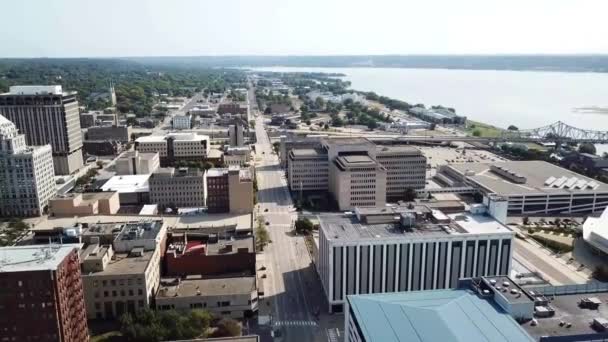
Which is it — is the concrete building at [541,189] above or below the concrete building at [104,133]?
below

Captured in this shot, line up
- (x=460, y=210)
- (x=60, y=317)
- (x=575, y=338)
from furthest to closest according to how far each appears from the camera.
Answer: (x=460, y=210), (x=60, y=317), (x=575, y=338)

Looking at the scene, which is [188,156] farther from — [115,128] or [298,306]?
[298,306]

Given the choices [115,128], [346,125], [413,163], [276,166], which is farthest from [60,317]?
[346,125]

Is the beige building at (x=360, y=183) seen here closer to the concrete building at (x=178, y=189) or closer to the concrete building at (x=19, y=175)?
the concrete building at (x=178, y=189)

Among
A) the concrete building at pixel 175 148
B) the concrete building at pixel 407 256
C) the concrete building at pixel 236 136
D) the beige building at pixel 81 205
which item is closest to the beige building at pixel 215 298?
the concrete building at pixel 407 256

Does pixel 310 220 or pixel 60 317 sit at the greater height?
pixel 60 317

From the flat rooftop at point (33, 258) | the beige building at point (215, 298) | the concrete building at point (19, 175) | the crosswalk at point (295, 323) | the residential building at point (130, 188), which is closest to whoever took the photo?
the flat rooftop at point (33, 258)

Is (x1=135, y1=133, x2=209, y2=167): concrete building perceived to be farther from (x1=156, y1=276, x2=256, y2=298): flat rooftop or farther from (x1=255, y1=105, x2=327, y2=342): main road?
(x1=156, y1=276, x2=256, y2=298): flat rooftop
